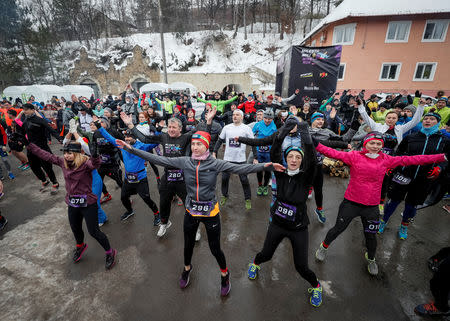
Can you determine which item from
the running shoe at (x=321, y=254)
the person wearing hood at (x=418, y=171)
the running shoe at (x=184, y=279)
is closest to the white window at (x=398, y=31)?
the person wearing hood at (x=418, y=171)

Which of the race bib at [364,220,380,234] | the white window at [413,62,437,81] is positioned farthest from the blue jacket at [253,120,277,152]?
the white window at [413,62,437,81]

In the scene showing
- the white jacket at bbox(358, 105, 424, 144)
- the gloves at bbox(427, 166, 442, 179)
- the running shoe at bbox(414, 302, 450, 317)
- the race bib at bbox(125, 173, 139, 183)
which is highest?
the white jacket at bbox(358, 105, 424, 144)

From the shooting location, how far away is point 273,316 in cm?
282

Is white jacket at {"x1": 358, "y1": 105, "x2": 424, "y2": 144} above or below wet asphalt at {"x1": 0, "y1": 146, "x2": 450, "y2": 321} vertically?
above

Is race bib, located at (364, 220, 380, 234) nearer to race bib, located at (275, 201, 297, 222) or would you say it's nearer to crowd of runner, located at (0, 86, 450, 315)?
crowd of runner, located at (0, 86, 450, 315)

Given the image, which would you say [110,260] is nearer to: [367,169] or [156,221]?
[156,221]

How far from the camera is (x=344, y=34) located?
20812mm

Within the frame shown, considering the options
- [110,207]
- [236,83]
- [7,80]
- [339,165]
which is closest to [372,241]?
[339,165]

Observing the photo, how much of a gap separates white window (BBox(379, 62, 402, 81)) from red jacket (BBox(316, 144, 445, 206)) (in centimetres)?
2338

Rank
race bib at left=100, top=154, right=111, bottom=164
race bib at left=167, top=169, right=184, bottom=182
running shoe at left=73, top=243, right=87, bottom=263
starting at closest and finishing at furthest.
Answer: running shoe at left=73, top=243, right=87, bottom=263 < race bib at left=167, top=169, right=184, bottom=182 < race bib at left=100, top=154, right=111, bottom=164

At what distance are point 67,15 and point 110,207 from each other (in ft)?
158

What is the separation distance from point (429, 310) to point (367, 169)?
6.46 feet

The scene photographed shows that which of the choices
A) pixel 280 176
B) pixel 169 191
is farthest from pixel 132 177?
pixel 280 176

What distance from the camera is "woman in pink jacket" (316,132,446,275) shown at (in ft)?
9.95
